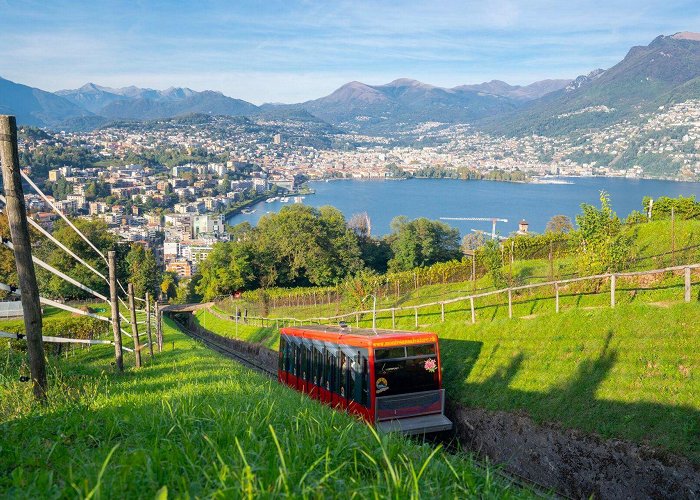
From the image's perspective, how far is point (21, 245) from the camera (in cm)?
738

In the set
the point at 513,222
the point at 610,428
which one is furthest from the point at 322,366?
the point at 513,222

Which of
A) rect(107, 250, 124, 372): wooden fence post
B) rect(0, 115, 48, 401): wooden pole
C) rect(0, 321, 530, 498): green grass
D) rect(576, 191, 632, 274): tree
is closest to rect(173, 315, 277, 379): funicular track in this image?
rect(107, 250, 124, 372): wooden fence post

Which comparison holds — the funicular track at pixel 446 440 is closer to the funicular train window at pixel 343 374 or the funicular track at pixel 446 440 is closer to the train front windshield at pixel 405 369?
the train front windshield at pixel 405 369

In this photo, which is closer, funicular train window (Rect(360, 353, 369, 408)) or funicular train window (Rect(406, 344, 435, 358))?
funicular train window (Rect(360, 353, 369, 408))

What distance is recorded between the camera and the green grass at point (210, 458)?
3268 mm

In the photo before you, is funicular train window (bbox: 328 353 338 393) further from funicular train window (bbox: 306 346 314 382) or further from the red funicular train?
funicular train window (bbox: 306 346 314 382)

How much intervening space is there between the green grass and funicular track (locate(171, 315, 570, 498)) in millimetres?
326

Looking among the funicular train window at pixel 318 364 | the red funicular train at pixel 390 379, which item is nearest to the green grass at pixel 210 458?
the red funicular train at pixel 390 379

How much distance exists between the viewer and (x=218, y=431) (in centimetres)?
444

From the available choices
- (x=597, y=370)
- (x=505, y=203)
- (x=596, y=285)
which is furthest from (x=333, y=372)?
(x=505, y=203)

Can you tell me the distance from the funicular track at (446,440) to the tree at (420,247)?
2085cm

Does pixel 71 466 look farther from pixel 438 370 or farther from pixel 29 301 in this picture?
pixel 438 370

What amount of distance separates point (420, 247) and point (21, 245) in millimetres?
55174

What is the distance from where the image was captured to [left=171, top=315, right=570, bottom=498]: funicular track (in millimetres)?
4535
